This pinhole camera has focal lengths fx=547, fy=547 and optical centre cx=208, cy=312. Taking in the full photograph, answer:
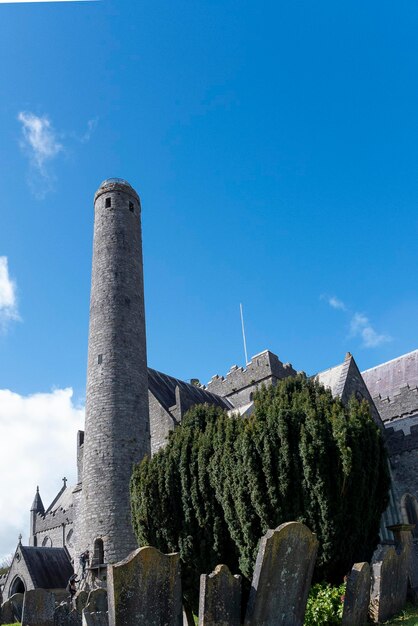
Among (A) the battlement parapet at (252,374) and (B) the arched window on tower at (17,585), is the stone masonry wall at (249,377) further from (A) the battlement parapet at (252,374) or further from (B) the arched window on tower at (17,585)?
(B) the arched window on tower at (17,585)

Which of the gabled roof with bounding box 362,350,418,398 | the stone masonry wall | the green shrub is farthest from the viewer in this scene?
the stone masonry wall

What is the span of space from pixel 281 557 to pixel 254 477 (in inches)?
122

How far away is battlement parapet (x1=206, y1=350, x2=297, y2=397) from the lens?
→ 2800cm

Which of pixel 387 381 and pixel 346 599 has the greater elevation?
pixel 387 381

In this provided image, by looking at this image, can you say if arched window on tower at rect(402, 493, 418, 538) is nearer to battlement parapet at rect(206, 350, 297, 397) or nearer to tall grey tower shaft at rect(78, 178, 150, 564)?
battlement parapet at rect(206, 350, 297, 397)

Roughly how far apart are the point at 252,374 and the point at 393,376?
7340mm

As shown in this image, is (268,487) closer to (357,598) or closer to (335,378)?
(357,598)

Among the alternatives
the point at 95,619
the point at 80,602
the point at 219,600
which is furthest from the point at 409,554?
the point at 80,602

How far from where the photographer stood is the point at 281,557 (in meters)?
8.28

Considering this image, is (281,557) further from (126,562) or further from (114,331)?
(114,331)

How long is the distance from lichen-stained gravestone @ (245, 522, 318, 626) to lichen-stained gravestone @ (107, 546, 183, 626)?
120cm

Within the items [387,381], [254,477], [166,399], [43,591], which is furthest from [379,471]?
[387,381]

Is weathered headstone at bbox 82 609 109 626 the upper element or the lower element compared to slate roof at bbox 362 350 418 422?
lower

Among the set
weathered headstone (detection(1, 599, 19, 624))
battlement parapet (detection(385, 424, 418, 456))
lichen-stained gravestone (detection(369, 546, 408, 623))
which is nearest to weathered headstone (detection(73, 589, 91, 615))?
weathered headstone (detection(1, 599, 19, 624))
